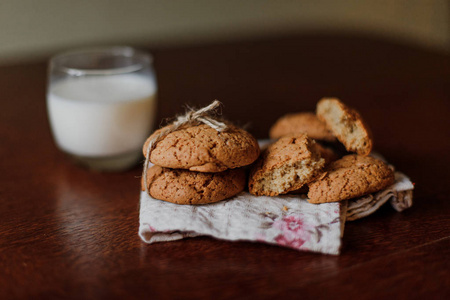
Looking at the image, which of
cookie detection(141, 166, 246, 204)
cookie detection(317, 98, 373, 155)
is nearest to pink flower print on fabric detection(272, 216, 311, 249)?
cookie detection(141, 166, 246, 204)

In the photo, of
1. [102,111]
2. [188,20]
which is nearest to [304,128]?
[102,111]

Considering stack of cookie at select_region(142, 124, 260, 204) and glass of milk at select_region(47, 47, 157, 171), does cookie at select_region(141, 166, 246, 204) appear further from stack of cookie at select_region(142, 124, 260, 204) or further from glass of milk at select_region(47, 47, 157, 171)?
glass of milk at select_region(47, 47, 157, 171)

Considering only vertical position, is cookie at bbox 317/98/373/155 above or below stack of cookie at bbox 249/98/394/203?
above

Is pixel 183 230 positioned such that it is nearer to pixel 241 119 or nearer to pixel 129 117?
pixel 129 117

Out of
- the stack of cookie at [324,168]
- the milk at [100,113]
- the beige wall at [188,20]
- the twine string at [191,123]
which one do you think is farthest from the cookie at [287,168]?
the beige wall at [188,20]

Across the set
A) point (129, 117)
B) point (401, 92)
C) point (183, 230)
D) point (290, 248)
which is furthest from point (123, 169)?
point (401, 92)

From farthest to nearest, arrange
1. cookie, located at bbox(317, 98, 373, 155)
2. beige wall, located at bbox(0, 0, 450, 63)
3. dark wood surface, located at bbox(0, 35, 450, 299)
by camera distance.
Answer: beige wall, located at bbox(0, 0, 450, 63) < cookie, located at bbox(317, 98, 373, 155) < dark wood surface, located at bbox(0, 35, 450, 299)
